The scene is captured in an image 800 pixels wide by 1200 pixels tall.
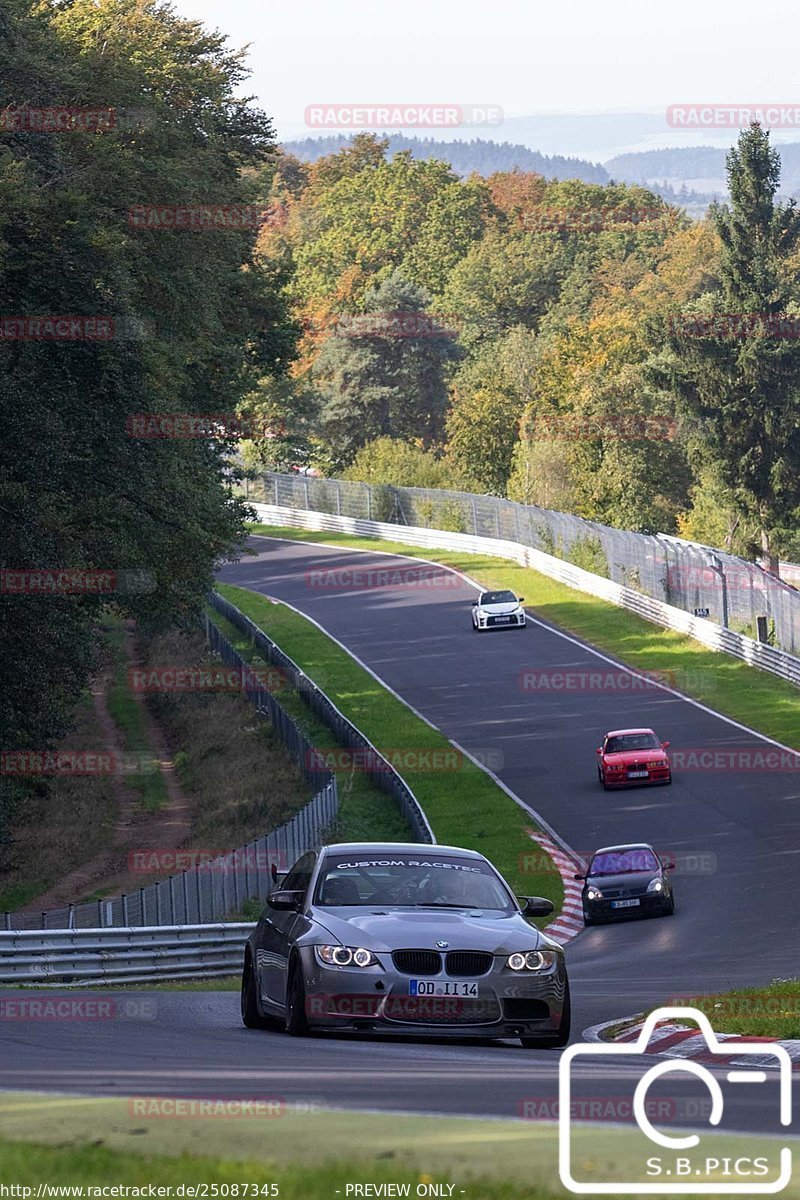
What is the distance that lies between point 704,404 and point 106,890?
5808 cm

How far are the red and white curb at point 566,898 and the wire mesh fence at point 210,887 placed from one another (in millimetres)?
4182

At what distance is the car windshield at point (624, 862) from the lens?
2919 centimetres

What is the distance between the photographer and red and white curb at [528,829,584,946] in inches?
1129

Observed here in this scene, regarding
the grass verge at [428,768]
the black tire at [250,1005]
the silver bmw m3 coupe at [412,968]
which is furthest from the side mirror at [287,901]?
the grass verge at [428,768]

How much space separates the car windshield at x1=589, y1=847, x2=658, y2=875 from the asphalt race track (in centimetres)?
91

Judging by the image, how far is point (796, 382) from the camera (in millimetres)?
86000

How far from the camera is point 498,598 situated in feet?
205

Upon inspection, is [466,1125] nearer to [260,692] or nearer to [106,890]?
[106,890]

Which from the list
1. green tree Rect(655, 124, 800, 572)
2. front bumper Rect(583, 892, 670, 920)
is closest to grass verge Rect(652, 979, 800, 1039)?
front bumper Rect(583, 892, 670, 920)

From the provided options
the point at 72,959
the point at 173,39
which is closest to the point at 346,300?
the point at 173,39

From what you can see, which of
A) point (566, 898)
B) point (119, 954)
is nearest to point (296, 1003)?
point (119, 954)

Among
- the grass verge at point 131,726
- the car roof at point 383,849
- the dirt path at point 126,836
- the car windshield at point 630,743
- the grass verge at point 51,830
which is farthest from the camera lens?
the grass verge at point 131,726

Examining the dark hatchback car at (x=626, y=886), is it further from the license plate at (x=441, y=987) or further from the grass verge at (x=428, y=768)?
the license plate at (x=441, y=987)

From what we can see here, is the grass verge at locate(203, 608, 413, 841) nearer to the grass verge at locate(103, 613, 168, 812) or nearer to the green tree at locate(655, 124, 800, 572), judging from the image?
the grass verge at locate(103, 613, 168, 812)
